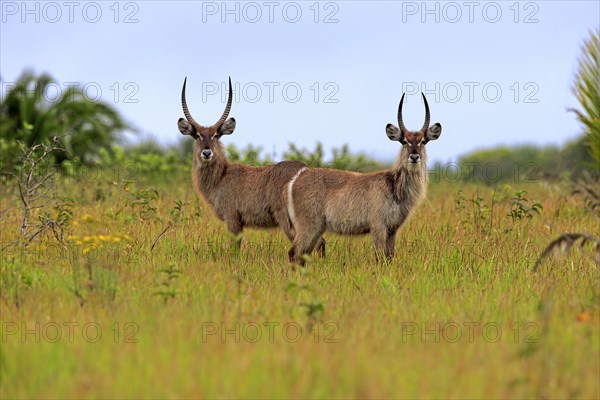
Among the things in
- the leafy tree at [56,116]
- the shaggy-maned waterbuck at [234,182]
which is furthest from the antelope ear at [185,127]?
the leafy tree at [56,116]

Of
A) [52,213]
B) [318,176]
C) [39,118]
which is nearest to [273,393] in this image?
[318,176]

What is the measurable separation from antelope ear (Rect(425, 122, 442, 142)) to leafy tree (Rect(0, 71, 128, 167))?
14668mm

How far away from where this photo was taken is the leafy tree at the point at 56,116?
2116cm

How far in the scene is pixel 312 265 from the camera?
287 inches

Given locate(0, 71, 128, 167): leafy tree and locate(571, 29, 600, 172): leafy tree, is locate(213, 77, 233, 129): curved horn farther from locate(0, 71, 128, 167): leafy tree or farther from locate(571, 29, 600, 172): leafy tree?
locate(0, 71, 128, 167): leafy tree

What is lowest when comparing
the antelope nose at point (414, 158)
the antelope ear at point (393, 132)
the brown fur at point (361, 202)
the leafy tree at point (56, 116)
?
the brown fur at point (361, 202)

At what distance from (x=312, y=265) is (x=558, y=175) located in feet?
8.23

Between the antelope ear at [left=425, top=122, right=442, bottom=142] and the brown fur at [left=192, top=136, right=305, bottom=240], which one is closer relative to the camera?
the antelope ear at [left=425, top=122, right=442, bottom=142]

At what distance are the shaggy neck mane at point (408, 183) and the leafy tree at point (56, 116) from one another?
14.8m

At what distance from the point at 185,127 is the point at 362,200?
252 cm

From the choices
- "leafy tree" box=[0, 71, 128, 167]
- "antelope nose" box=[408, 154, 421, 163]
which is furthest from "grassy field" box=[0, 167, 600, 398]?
"leafy tree" box=[0, 71, 128, 167]

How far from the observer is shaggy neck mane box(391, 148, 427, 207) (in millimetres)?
Answer: 7574

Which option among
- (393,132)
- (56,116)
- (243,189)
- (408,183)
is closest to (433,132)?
(393,132)

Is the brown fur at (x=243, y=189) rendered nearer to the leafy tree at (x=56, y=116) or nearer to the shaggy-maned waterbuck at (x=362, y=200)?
the shaggy-maned waterbuck at (x=362, y=200)
